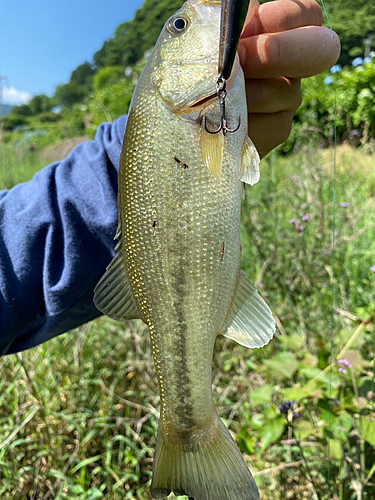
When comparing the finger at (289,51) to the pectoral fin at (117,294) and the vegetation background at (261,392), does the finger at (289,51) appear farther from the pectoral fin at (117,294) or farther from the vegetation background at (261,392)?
the pectoral fin at (117,294)

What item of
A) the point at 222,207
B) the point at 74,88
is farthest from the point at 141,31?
the point at 222,207

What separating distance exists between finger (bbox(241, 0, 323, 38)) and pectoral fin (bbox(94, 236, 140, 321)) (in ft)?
2.33

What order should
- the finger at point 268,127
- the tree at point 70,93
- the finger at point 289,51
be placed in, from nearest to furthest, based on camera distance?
the finger at point 289,51
the finger at point 268,127
the tree at point 70,93

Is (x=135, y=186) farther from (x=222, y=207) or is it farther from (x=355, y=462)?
(x=355, y=462)

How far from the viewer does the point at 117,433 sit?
193 centimetres

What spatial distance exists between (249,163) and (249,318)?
1.16 feet

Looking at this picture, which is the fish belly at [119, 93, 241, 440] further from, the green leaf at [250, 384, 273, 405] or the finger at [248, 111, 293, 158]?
the green leaf at [250, 384, 273, 405]

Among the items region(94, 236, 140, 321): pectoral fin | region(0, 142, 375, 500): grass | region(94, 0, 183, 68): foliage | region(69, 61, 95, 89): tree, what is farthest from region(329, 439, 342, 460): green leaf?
region(94, 0, 183, 68): foliage

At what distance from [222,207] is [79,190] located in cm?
66

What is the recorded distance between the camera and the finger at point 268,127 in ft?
4.01

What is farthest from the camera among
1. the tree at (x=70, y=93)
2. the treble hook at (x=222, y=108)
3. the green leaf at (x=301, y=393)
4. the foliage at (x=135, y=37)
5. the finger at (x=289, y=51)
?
the tree at (x=70, y=93)

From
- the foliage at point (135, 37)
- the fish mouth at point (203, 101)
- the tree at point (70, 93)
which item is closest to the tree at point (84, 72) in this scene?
the foliage at point (135, 37)

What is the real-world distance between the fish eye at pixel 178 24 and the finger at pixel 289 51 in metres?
0.17

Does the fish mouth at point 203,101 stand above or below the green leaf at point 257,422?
above
